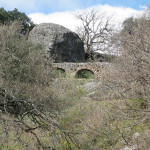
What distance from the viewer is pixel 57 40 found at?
902 inches

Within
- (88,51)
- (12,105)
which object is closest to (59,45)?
(88,51)

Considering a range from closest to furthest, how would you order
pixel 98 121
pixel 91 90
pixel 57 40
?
pixel 98 121 < pixel 91 90 < pixel 57 40

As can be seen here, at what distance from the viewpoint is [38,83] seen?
10438mm

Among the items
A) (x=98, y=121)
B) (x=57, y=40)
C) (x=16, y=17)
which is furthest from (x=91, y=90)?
(x=16, y=17)

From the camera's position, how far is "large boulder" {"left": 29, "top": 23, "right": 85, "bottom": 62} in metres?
22.5

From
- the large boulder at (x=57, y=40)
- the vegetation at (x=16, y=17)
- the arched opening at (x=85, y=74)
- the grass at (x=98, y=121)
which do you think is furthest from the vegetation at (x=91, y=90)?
the vegetation at (x=16, y=17)

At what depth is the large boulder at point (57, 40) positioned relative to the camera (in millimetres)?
22506

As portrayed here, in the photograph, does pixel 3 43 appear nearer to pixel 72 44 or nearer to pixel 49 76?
pixel 49 76

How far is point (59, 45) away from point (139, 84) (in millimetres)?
17431

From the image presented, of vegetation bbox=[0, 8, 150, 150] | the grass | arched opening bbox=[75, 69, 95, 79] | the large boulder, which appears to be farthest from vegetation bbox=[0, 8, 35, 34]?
the grass

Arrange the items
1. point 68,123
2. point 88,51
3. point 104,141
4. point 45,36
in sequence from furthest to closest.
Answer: point 88,51 < point 45,36 < point 68,123 < point 104,141

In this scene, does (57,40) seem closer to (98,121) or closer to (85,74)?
(85,74)

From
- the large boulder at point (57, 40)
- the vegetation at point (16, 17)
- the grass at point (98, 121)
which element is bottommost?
the grass at point (98, 121)

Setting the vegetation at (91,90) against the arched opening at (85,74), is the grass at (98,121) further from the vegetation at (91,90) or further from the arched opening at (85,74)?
the arched opening at (85,74)
